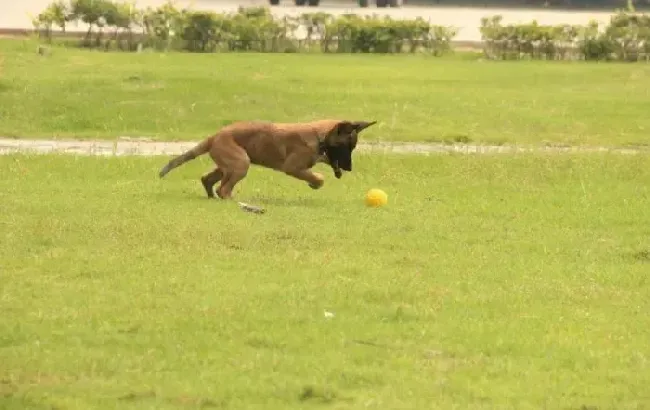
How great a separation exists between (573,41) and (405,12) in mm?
14074

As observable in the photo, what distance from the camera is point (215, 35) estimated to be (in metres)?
27.6

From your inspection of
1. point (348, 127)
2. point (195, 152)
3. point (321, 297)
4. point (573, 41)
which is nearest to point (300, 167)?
point (348, 127)

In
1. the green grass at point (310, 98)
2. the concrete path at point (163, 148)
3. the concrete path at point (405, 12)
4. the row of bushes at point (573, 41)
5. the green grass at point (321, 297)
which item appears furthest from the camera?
the concrete path at point (405, 12)

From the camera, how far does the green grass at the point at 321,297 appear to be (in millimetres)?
6957

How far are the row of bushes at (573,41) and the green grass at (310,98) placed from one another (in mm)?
2559

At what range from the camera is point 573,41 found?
2817 cm

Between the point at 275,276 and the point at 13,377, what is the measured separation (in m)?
2.73

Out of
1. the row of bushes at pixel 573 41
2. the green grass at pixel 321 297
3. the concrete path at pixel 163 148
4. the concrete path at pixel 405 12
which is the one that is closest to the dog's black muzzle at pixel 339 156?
the green grass at pixel 321 297

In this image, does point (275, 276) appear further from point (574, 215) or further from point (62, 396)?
point (574, 215)

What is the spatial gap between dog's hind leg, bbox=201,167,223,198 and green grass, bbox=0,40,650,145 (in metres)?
4.97

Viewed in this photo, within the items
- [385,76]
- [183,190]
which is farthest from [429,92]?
[183,190]

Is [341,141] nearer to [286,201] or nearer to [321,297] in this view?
[286,201]

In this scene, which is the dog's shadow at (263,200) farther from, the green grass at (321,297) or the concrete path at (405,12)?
the concrete path at (405,12)

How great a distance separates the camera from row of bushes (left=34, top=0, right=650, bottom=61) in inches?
1086
